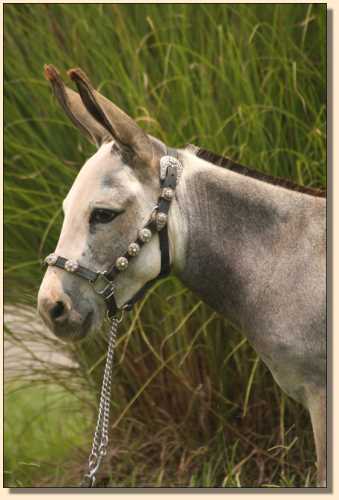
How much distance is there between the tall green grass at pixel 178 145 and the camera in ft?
11.0

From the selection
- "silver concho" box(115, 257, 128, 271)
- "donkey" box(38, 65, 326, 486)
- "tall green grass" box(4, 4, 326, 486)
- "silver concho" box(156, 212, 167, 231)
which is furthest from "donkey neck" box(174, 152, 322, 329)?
"tall green grass" box(4, 4, 326, 486)

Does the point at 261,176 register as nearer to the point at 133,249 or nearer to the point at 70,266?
the point at 133,249

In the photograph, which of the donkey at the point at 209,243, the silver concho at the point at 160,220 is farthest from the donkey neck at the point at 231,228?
the silver concho at the point at 160,220

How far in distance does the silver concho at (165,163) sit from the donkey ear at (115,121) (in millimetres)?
30

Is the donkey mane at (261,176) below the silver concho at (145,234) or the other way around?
the other way around

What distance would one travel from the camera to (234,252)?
92.7 inches

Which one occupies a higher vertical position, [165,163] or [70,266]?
[165,163]

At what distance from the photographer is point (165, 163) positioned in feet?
7.53

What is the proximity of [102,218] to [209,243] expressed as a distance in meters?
0.36

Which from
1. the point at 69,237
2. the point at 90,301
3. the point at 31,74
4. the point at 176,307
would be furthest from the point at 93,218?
the point at 31,74

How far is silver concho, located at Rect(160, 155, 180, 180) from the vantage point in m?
2.29

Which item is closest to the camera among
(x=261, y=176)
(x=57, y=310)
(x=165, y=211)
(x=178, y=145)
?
(x=57, y=310)

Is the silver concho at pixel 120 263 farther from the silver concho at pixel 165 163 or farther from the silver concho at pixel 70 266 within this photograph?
the silver concho at pixel 165 163

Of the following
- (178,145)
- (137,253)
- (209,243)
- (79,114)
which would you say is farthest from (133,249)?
(178,145)
